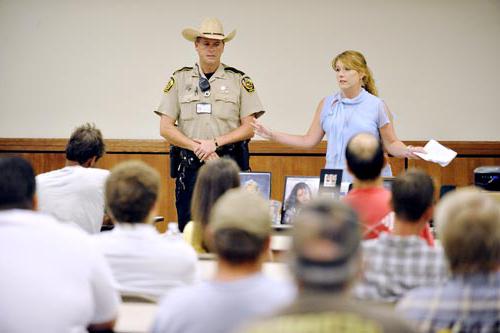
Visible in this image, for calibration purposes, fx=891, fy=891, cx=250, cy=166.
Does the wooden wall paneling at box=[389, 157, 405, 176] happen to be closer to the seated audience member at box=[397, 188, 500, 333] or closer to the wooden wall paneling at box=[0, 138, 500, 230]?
the wooden wall paneling at box=[0, 138, 500, 230]

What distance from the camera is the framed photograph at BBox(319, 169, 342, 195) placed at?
4719 mm

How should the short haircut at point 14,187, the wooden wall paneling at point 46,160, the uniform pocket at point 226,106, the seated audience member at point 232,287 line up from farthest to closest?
the wooden wall paneling at point 46,160
the uniform pocket at point 226,106
the short haircut at point 14,187
the seated audience member at point 232,287

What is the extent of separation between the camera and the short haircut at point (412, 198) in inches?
116

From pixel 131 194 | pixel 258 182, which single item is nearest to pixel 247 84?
pixel 258 182

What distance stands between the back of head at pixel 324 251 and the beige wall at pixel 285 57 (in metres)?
6.22

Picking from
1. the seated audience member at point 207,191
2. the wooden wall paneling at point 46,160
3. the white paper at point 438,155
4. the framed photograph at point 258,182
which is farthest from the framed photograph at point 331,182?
the wooden wall paneling at point 46,160

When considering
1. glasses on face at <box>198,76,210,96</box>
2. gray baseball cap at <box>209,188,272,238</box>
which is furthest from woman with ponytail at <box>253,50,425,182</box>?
gray baseball cap at <box>209,188,272,238</box>

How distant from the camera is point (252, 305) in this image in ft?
6.88

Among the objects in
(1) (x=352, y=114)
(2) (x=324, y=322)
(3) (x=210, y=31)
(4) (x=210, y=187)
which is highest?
(3) (x=210, y=31)

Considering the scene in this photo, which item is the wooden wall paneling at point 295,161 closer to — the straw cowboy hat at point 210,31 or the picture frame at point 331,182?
the straw cowboy hat at point 210,31

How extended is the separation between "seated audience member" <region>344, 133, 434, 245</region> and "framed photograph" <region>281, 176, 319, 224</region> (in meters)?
1.18

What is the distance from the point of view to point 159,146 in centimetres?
774

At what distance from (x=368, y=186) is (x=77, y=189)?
5.88ft

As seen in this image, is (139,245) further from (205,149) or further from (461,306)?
(205,149)
